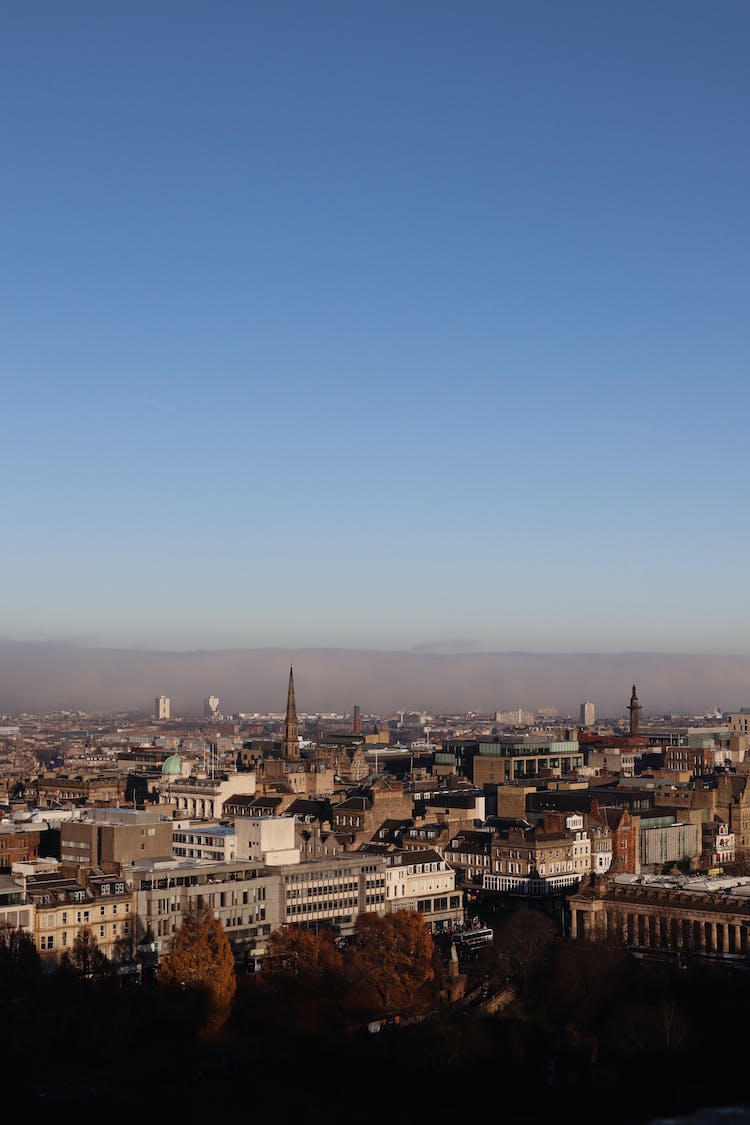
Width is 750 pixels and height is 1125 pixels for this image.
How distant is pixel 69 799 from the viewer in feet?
621

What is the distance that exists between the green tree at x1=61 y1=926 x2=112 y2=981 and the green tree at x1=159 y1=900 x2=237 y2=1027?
12.9 feet

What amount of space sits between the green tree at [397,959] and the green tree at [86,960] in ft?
58.3

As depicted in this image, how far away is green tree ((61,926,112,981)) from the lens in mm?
96938

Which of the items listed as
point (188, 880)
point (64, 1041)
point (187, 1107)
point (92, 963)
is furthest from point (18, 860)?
point (187, 1107)

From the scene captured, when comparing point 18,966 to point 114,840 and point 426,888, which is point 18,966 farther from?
point 426,888

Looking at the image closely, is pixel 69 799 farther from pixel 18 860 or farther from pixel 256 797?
pixel 18 860

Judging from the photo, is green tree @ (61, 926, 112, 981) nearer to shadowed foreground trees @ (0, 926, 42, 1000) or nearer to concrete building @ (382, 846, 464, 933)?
shadowed foreground trees @ (0, 926, 42, 1000)

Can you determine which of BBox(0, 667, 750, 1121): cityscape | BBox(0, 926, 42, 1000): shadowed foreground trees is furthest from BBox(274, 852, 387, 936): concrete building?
BBox(0, 926, 42, 1000): shadowed foreground trees

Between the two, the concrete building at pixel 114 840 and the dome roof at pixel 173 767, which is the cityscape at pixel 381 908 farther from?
the dome roof at pixel 173 767

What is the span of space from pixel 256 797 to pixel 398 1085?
79.5 meters

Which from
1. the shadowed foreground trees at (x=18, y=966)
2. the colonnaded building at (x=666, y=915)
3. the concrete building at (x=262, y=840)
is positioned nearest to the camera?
the shadowed foreground trees at (x=18, y=966)

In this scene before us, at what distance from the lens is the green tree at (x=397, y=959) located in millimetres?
102938

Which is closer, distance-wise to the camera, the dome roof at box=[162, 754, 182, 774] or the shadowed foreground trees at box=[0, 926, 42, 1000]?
the shadowed foreground trees at box=[0, 926, 42, 1000]

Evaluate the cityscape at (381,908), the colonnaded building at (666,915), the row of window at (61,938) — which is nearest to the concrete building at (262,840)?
the cityscape at (381,908)
